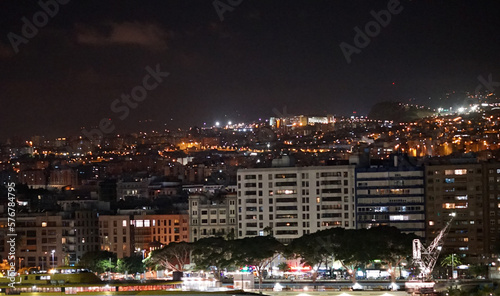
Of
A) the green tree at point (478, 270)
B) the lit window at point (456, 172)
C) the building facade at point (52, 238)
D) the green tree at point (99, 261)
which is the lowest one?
the green tree at point (478, 270)

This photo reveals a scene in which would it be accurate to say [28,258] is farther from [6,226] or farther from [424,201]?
[424,201]

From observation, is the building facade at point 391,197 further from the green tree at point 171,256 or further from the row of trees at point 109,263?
the row of trees at point 109,263

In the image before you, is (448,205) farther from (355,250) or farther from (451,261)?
(355,250)

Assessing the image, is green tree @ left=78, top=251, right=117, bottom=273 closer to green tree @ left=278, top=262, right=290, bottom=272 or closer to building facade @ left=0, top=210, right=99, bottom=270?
building facade @ left=0, top=210, right=99, bottom=270

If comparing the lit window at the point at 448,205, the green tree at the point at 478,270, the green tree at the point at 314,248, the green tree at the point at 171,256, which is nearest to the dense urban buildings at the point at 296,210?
the lit window at the point at 448,205

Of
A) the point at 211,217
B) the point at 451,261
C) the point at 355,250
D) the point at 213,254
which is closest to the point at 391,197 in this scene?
the point at 451,261

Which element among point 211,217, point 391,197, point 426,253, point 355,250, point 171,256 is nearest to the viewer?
point 426,253

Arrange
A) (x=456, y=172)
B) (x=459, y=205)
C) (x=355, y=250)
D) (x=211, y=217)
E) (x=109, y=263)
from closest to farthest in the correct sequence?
1. (x=355, y=250)
2. (x=109, y=263)
3. (x=459, y=205)
4. (x=456, y=172)
5. (x=211, y=217)
